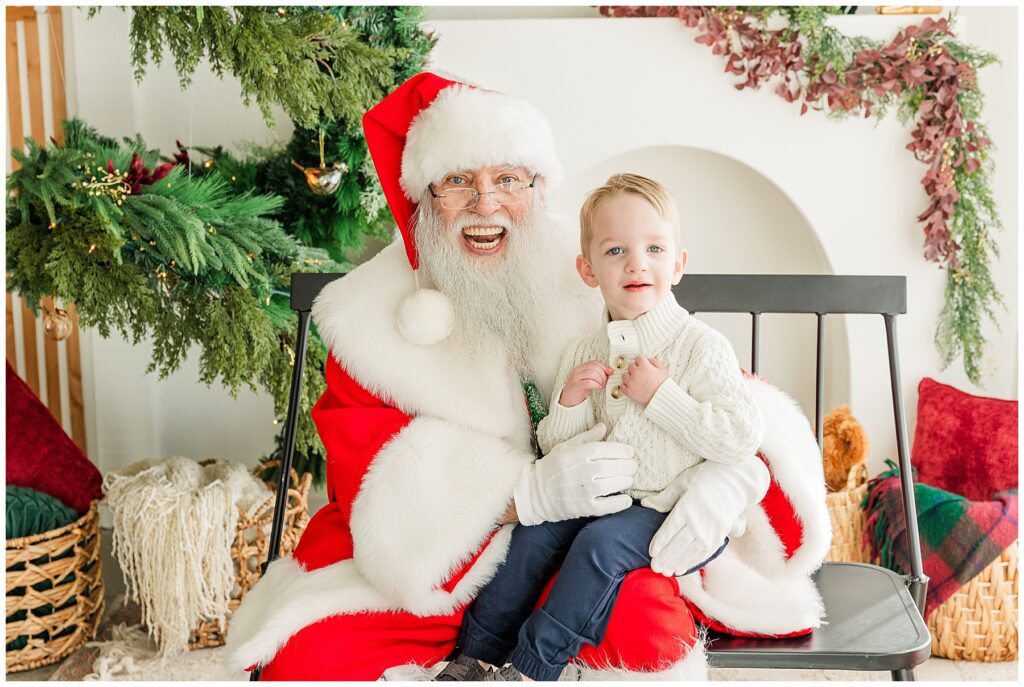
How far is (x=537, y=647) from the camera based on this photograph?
121 cm

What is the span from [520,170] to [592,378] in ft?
1.45

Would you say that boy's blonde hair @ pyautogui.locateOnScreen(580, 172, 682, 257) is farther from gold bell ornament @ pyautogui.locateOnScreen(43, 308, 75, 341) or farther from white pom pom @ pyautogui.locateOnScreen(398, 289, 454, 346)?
gold bell ornament @ pyautogui.locateOnScreen(43, 308, 75, 341)

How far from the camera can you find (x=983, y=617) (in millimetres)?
2160

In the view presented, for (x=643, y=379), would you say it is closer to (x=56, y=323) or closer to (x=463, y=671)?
(x=463, y=671)

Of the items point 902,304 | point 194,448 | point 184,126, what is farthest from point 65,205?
point 902,304

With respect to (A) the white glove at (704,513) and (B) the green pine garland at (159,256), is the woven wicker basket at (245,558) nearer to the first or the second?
(B) the green pine garland at (159,256)

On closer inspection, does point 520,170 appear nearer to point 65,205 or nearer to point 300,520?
point 65,205

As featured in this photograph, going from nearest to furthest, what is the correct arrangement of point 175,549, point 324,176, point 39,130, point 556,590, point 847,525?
point 556,590, point 175,549, point 324,176, point 847,525, point 39,130

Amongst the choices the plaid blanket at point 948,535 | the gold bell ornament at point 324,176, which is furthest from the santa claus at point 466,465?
the plaid blanket at point 948,535

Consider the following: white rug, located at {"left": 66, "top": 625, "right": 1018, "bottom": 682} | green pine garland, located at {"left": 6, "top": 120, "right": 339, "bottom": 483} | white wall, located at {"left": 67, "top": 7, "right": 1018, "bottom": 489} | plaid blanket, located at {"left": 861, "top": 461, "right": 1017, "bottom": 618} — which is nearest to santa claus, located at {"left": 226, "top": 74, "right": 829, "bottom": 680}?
green pine garland, located at {"left": 6, "top": 120, "right": 339, "bottom": 483}

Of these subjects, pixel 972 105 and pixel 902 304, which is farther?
pixel 972 105

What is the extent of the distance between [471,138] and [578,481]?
62 cm

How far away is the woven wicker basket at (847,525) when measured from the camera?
2.35 metres

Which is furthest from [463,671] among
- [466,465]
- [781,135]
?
[781,135]
